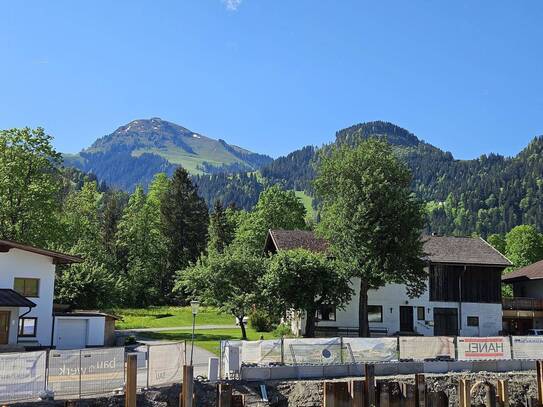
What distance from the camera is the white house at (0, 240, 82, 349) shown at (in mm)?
38000

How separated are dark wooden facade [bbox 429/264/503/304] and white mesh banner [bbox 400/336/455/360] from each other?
19593 millimetres

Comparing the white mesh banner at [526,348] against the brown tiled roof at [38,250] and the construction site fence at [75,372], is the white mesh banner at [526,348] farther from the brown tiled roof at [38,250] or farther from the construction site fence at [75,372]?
the brown tiled roof at [38,250]

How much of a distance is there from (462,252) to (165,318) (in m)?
29.0

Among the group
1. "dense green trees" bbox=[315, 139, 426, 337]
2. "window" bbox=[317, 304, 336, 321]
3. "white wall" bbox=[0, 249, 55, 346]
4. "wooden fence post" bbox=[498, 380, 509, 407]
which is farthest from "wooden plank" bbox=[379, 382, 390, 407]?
"window" bbox=[317, 304, 336, 321]

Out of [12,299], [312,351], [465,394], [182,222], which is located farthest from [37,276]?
[182,222]

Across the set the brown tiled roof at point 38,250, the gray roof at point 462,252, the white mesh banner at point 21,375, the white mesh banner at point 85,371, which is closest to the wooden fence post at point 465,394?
the white mesh banner at point 85,371

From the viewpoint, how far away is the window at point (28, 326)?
39.3 m

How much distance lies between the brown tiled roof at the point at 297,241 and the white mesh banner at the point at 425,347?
790 inches

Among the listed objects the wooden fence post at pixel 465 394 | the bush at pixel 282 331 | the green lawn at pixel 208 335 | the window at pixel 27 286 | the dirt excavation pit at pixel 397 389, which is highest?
the window at pixel 27 286

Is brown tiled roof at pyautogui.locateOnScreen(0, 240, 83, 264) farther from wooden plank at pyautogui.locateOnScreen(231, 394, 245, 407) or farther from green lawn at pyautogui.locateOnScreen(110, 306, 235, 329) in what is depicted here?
wooden plank at pyautogui.locateOnScreen(231, 394, 245, 407)

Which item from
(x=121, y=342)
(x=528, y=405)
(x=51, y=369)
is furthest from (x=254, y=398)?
(x=121, y=342)

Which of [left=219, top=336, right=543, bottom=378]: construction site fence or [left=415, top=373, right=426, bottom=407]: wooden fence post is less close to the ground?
[left=219, top=336, right=543, bottom=378]: construction site fence

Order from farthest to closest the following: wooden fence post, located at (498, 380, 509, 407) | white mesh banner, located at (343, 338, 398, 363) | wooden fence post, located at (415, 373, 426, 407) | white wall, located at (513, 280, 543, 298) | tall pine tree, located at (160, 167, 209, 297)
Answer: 1. tall pine tree, located at (160, 167, 209, 297)
2. white wall, located at (513, 280, 543, 298)
3. white mesh banner, located at (343, 338, 398, 363)
4. wooden fence post, located at (498, 380, 509, 407)
5. wooden fence post, located at (415, 373, 426, 407)

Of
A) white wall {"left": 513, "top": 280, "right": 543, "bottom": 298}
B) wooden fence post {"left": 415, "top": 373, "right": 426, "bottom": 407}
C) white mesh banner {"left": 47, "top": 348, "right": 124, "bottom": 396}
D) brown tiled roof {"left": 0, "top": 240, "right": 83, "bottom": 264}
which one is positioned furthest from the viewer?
white wall {"left": 513, "top": 280, "right": 543, "bottom": 298}
